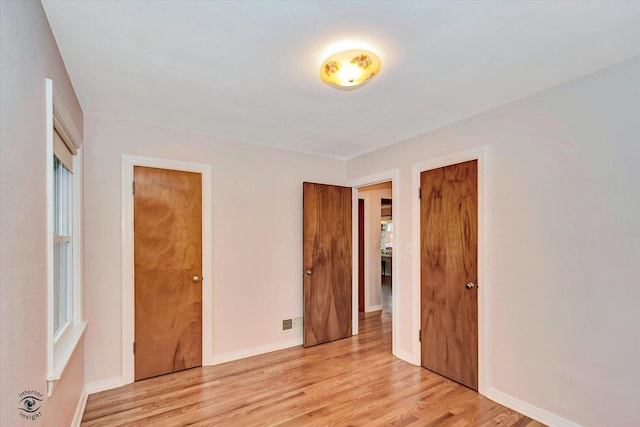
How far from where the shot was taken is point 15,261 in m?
1.10

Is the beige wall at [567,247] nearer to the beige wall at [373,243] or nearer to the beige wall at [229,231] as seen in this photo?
the beige wall at [229,231]

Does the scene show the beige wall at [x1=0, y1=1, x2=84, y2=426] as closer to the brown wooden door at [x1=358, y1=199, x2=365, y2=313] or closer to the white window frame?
the white window frame

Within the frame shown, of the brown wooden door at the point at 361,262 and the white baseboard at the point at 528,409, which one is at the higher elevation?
the brown wooden door at the point at 361,262

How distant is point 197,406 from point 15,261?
1939 millimetres

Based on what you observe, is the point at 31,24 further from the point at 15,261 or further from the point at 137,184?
the point at 137,184

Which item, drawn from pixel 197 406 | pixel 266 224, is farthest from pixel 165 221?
pixel 197 406

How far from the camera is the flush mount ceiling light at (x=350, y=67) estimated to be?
1768 mm

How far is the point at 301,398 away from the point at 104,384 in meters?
1.74

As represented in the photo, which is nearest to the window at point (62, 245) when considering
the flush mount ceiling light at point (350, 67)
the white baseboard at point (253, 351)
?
the white baseboard at point (253, 351)

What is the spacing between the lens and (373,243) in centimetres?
564

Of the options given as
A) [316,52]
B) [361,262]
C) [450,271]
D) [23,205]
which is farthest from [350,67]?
[361,262]

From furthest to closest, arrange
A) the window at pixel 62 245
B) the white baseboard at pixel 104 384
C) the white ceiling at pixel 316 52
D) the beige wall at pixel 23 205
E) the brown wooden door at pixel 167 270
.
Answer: the brown wooden door at pixel 167 270, the white baseboard at pixel 104 384, the window at pixel 62 245, the white ceiling at pixel 316 52, the beige wall at pixel 23 205

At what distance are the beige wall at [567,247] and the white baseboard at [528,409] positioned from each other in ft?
0.05

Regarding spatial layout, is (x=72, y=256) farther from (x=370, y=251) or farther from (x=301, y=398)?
(x=370, y=251)
